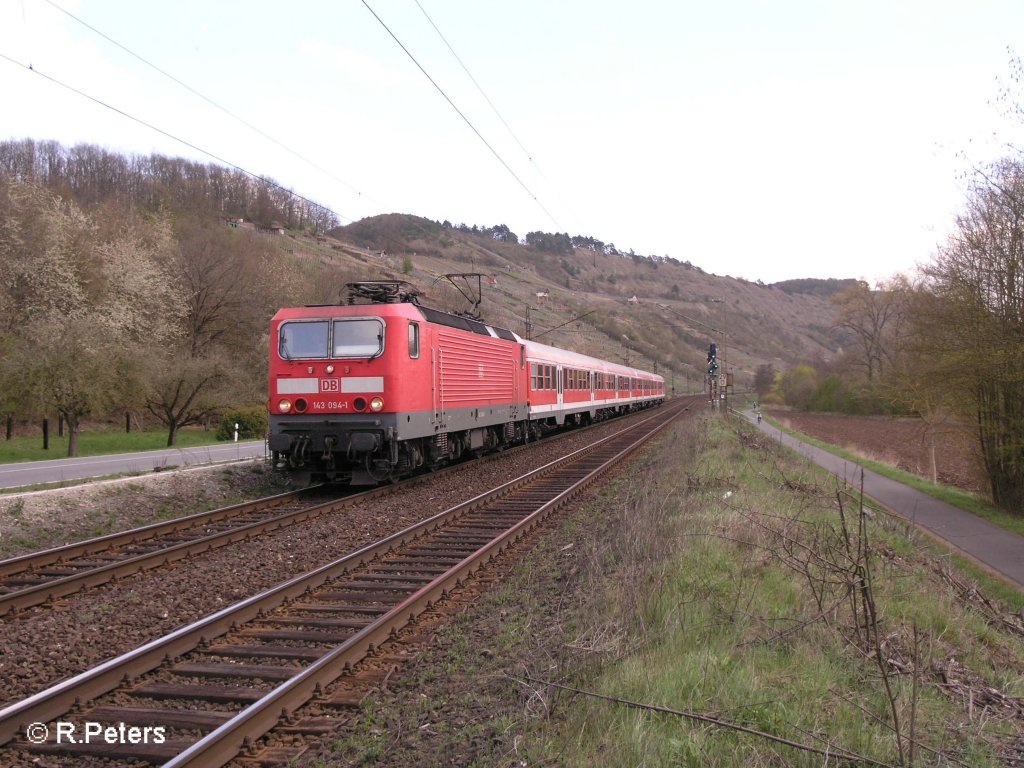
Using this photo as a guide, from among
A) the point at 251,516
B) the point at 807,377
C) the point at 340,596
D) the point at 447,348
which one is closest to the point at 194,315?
the point at 447,348

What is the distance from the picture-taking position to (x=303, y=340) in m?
13.5

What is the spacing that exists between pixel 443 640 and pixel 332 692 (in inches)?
50.3

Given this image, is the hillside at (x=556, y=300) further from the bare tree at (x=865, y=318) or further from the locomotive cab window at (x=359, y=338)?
the locomotive cab window at (x=359, y=338)

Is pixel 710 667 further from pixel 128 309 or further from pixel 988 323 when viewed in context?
pixel 128 309

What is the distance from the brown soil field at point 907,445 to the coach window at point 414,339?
45.0 feet

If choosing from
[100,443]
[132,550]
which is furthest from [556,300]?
[132,550]

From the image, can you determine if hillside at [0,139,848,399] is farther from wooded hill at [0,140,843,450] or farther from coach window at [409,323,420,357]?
coach window at [409,323,420,357]

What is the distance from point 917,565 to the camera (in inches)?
355

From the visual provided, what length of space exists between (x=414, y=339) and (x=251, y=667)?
351 inches

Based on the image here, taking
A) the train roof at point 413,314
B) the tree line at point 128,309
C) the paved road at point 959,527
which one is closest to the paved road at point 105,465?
the tree line at point 128,309

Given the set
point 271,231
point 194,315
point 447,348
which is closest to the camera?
point 447,348

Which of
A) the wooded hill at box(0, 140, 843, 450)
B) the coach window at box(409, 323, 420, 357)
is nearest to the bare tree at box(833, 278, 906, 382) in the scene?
the wooded hill at box(0, 140, 843, 450)

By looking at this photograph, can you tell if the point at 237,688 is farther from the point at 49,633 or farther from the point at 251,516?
the point at 251,516

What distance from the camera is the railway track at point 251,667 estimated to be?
425 centimetres
